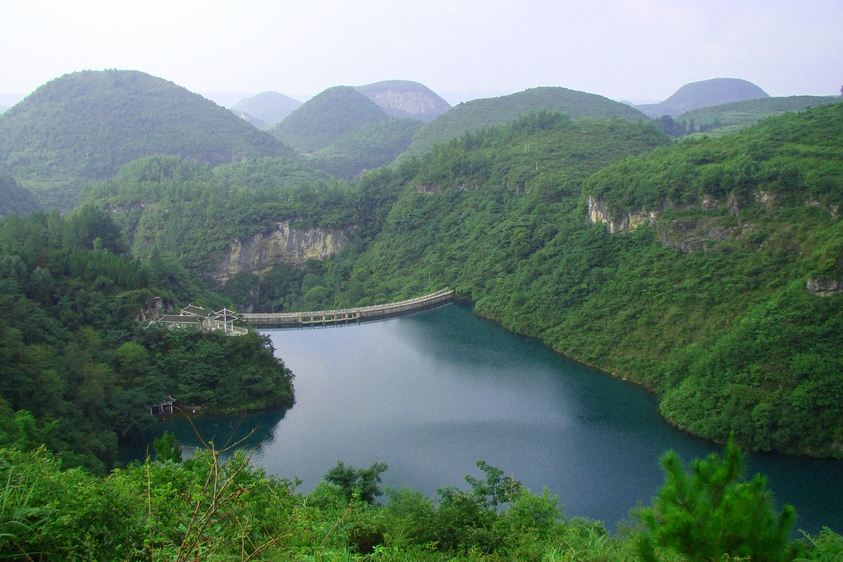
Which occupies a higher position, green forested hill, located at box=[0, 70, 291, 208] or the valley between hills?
green forested hill, located at box=[0, 70, 291, 208]

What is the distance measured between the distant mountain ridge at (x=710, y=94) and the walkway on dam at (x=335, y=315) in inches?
3861

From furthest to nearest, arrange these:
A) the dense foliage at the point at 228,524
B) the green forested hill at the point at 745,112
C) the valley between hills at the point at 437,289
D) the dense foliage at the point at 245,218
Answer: the green forested hill at the point at 745,112, the dense foliage at the point at 245,218, the valley between hills at the point at 437,289, the dense foliage at the point at 228,524

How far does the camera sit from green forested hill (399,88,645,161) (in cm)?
7312

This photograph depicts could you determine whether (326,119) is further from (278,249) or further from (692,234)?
(692,234)

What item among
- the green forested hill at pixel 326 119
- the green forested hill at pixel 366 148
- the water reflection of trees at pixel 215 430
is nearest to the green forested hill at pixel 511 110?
the green forested hill at pixel 366 148

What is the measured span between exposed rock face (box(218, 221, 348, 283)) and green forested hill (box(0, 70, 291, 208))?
2510cm

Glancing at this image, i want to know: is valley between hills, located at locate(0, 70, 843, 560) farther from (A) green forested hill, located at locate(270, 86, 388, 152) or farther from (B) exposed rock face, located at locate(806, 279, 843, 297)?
(A) green forested hill, located at locate(270, 86, 388, 152)

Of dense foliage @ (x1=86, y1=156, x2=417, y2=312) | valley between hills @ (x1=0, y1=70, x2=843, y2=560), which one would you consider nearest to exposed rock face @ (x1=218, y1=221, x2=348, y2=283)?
valley between hills @ (x1=0, y1=70, x2=843, y2=560)

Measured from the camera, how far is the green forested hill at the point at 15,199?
47.7 m

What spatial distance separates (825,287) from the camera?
2134 centimetres

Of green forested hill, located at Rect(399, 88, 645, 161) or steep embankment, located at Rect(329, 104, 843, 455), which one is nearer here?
steep embankment, located at Rect(329, 104, 843, 455)

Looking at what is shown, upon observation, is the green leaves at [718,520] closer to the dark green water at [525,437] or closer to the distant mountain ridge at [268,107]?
the dark green water at [525,437]

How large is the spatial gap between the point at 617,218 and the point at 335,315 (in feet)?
47.3

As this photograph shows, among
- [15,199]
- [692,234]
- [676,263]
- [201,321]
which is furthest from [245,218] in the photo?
[692,234]
